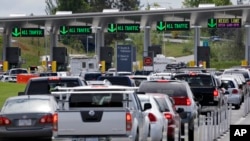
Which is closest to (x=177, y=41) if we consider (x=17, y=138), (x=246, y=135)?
(x=17, y=138)

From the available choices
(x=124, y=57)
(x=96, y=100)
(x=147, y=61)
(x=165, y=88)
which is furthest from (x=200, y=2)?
(x=96, y=100)

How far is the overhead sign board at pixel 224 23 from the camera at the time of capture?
235 feet

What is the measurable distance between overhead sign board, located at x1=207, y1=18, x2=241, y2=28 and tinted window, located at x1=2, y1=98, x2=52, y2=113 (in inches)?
1824

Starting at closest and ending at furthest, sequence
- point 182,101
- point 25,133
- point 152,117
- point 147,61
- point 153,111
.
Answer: point 152,117 < point 153,111 < point 25,133 < point 182,101 < point 147,61

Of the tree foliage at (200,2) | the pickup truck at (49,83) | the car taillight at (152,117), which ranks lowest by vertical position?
the car taillight at (152,117)

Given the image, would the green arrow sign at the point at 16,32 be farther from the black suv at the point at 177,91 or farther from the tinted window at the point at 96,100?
the tinted window at the point at 96,100

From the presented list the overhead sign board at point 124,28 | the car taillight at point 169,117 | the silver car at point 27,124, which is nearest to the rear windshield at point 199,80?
the silver car at point 27,124

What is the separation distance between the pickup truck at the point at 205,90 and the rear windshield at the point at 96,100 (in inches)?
599

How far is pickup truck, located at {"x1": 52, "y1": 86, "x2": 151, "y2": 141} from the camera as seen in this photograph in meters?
18.7

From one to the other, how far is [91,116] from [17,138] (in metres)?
7.19

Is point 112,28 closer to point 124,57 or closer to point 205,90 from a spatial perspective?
point 124,57

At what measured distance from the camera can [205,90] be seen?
34.9m

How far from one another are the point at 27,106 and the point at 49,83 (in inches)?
103

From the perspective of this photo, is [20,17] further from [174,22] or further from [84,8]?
[84,8]
